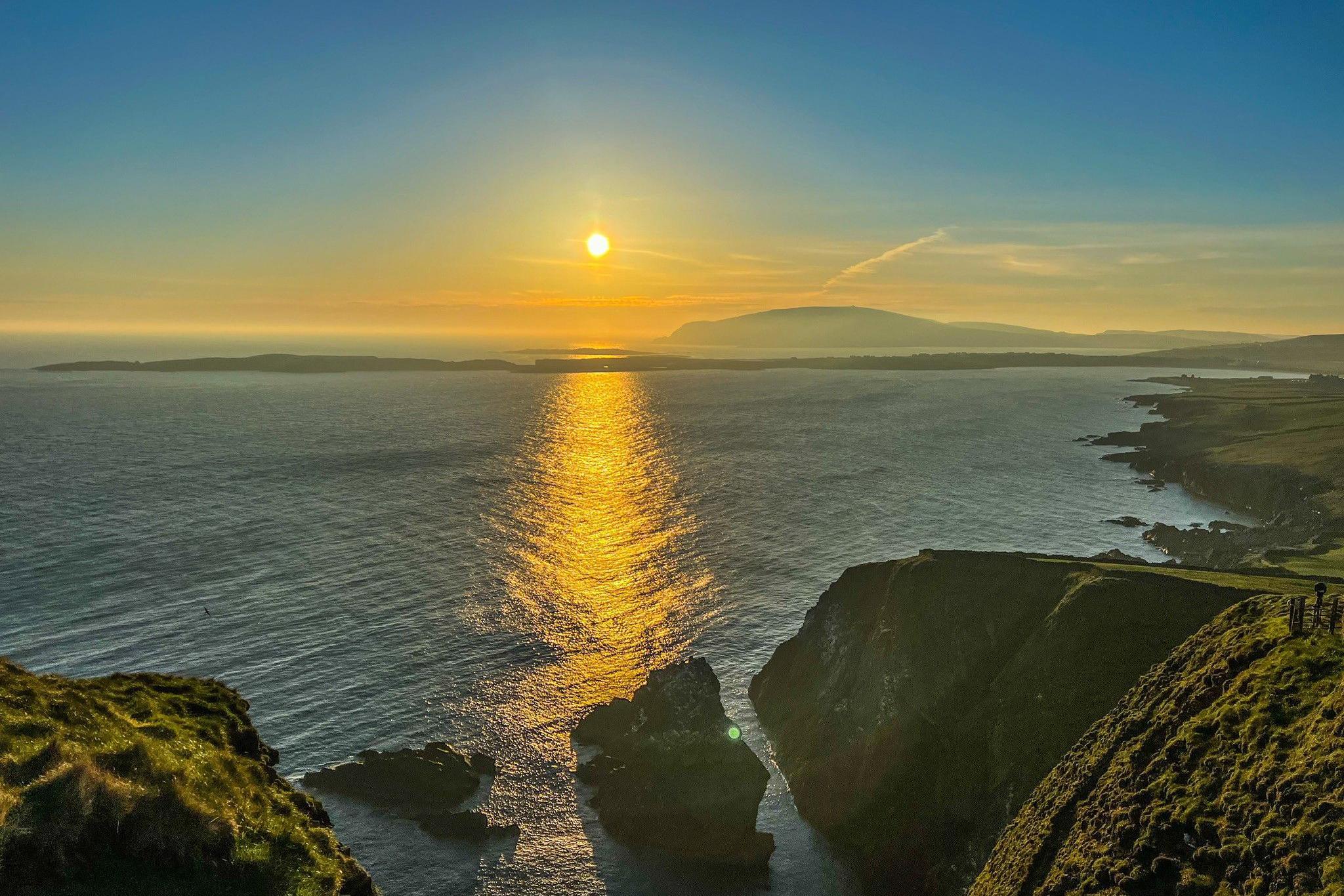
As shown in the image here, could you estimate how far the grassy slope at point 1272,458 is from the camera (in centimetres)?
7281

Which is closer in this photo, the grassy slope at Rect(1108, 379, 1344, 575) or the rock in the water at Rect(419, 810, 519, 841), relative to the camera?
the rock in the water at Rect(419, 810, 519, 841)

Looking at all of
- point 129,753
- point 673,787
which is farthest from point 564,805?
point 129,753

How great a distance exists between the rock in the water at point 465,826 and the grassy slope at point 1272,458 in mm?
55455

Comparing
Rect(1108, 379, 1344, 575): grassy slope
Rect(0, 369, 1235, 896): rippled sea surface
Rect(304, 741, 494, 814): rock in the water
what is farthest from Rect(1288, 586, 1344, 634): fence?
Rect(1108, 379, 1344, 575): grassy slope

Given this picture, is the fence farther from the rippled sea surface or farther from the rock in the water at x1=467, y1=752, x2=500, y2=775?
the rock in the water at x1=467, y1=752, x2=500, y2=775

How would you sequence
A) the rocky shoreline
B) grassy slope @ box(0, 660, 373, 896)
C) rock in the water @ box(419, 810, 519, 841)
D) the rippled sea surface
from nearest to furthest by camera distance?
grassy slope @ box(0, 660, 373, 896) → rock in the water @ box(419, 810, 519, 841) → the rippled sea surface → the rocky shoreline

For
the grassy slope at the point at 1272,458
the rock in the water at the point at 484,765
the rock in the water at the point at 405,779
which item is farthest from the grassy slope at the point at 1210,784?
the grassy slope at the point at 1272,458

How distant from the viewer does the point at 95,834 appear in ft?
62.1

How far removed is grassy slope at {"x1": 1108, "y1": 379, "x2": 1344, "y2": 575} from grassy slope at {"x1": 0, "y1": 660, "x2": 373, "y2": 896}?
207 feet

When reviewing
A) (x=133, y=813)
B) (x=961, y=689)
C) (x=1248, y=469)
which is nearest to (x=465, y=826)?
Result: (x=133, y=813)

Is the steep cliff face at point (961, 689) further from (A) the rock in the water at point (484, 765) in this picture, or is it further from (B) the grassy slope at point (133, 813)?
(B) the grassy slope at point (133, 813)

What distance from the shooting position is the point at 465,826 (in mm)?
36344

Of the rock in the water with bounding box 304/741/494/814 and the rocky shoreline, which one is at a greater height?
the rocky shoreline

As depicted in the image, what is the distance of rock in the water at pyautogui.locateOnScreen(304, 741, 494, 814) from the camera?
38.1 metres
